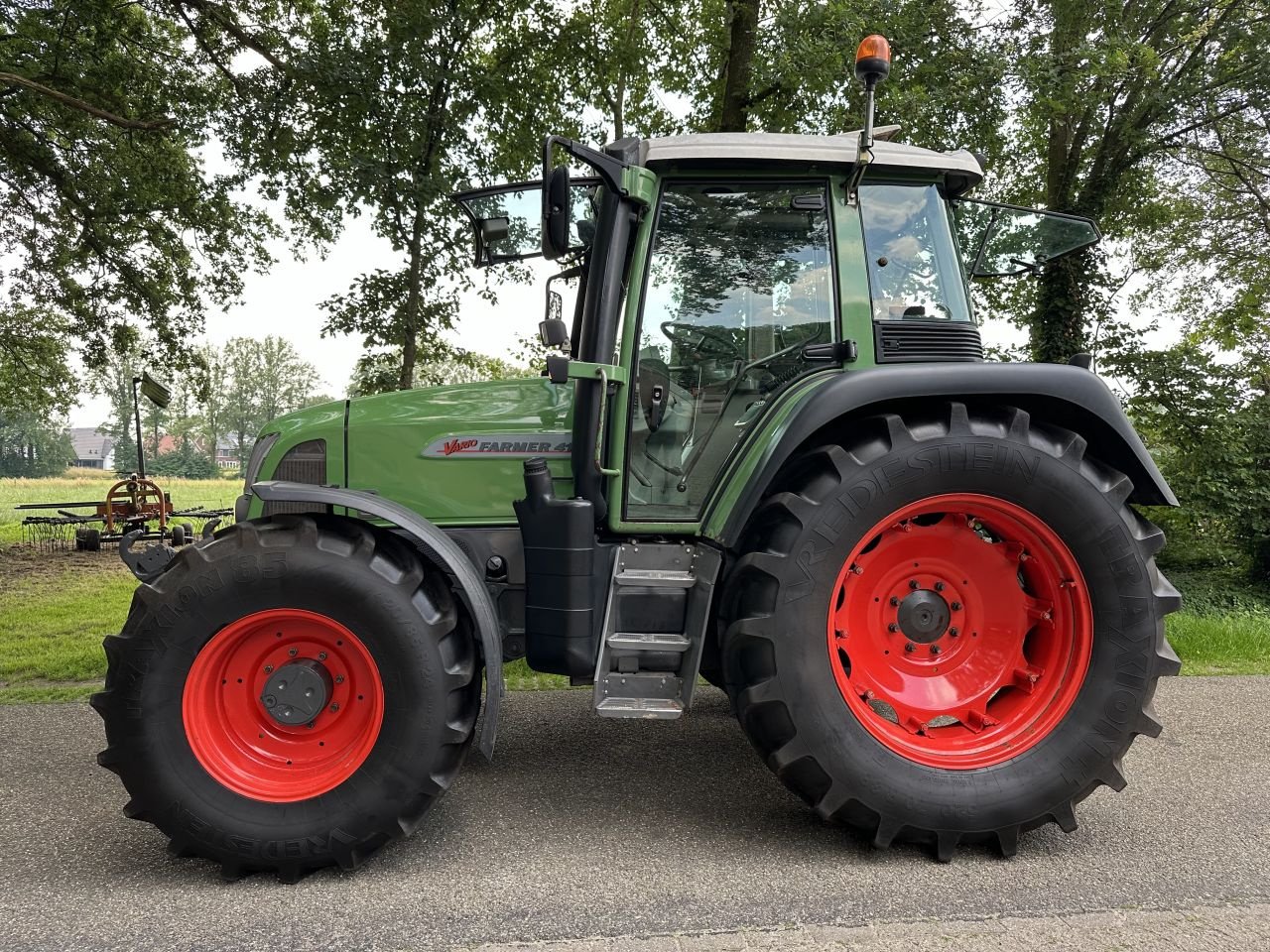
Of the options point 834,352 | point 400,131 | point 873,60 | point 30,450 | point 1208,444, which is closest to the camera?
point 873,60

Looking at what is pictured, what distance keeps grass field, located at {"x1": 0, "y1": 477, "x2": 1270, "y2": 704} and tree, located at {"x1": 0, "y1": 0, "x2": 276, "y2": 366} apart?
2.81 meters

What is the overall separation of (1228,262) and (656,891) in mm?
11914

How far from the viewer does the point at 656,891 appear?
2.28m

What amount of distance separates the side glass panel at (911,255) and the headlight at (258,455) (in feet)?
7.60

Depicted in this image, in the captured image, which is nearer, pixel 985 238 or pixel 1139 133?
pixel 985 238

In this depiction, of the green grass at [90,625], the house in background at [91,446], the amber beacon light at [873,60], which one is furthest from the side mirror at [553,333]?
the house in background at [91,446]

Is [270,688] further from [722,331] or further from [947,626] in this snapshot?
[947,626]

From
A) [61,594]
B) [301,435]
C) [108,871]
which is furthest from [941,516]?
[61,594]

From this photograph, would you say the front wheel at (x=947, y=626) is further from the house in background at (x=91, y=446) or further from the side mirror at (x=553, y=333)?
the house in background at (x=91, y=446)

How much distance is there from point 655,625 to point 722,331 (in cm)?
107

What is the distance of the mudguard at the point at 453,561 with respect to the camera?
2504 millimetres

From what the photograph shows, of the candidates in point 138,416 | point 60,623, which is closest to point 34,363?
point 138,416

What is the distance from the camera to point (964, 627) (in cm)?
277

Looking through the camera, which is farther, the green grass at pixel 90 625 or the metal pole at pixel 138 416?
the metal pole at pixel 138 416
